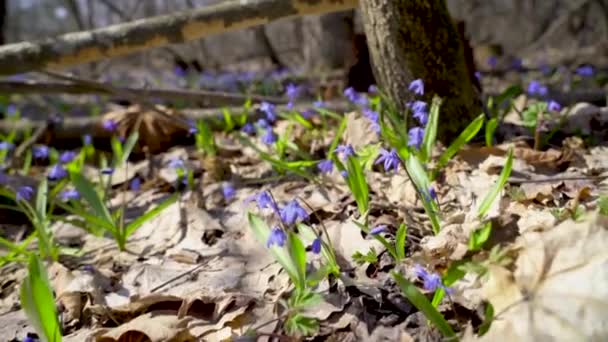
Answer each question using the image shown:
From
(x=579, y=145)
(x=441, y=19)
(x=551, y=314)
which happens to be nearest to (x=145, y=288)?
(x=551, y=314)

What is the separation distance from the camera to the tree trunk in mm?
2307

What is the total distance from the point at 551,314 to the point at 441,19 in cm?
156

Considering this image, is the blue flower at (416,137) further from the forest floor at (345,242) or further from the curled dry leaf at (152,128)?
the curled dry leaf at (152,128)

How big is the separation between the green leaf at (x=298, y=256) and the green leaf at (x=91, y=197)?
1.05 meters

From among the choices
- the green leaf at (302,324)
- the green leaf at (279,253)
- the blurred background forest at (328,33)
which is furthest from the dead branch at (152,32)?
the blurred background forest at (328,33)

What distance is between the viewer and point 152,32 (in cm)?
279

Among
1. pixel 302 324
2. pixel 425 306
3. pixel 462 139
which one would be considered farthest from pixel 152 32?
pixel 425 306

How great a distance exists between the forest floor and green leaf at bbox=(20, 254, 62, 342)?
15 centimetres

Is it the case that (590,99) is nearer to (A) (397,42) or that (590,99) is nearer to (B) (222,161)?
(A) (397,42)

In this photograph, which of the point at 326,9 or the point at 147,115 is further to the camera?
the point at 147,115

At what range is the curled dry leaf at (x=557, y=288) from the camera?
3.54 feet

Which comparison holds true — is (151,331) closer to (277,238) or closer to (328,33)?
(277,238)

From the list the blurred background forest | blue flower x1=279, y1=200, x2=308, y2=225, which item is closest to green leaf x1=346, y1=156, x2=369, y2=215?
blue flower x1=279, y1=200, x2=308, y2=225

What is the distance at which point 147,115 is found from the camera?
11.7 ft
